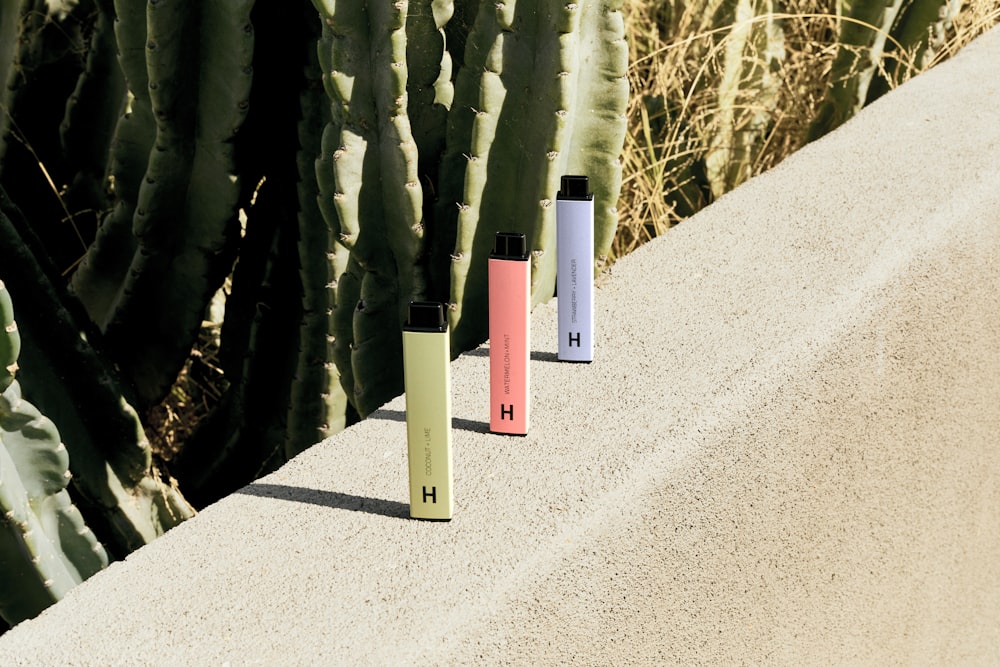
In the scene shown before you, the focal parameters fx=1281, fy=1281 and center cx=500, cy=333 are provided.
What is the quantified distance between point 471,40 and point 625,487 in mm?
795

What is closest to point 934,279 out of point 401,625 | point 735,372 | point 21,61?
point 735,372

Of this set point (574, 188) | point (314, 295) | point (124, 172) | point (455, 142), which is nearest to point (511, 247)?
point (574, 188)

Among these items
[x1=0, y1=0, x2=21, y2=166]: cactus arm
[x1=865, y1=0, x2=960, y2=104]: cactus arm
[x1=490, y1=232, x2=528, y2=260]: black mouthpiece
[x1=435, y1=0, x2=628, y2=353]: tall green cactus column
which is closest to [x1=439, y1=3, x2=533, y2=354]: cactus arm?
[x1=435, y1=0, x2=628, y2=353]: tall green cactus column

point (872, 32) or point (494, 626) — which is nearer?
point (494, 626)

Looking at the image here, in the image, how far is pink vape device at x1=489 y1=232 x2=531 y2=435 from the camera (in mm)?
1619

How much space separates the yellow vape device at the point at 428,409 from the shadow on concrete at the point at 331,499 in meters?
0.04

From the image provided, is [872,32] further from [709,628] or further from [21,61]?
[21,61]

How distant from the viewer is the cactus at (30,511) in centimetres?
169

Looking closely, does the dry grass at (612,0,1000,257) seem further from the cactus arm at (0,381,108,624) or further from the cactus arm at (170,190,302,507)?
the cactus arm at (0,381,108,624)

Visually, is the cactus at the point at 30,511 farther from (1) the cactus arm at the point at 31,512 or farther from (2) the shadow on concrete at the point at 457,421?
(2) the shadow on concrete at the point at 457,421

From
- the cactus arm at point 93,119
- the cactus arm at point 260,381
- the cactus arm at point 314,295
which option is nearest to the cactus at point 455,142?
the cactus arm at point 314,295

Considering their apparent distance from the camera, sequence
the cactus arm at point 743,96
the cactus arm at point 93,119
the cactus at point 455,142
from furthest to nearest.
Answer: the cactus arm at point 743,96, the cactus arm at point 93,119, the cactus at point 455,142

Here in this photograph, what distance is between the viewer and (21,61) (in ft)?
8.91

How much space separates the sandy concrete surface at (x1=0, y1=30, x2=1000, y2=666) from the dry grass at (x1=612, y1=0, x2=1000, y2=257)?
0.30m
